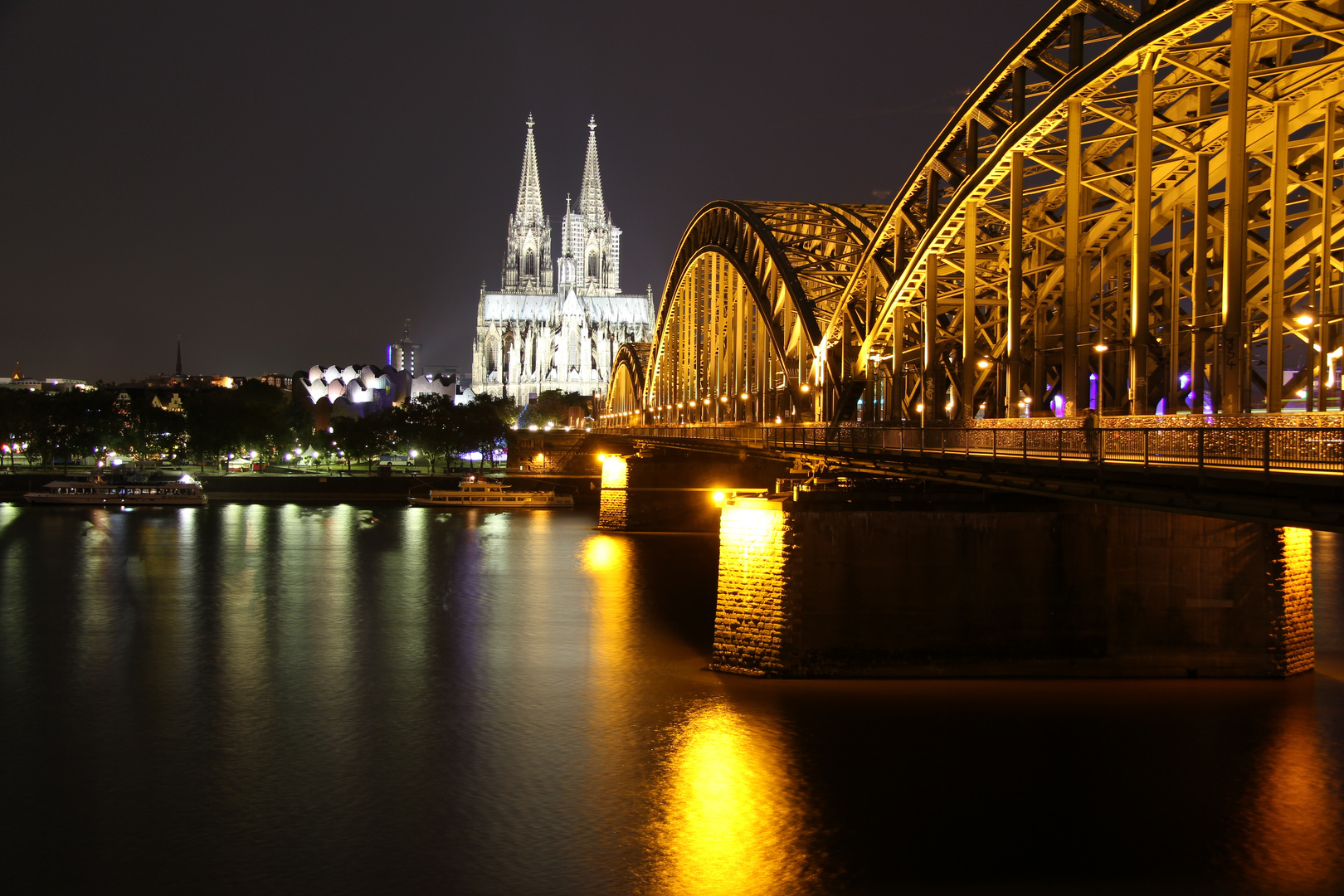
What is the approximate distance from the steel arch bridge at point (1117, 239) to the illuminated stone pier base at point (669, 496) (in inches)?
650

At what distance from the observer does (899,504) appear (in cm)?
2267

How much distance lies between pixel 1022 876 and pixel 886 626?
270 inches

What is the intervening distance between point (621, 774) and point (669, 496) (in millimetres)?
40760

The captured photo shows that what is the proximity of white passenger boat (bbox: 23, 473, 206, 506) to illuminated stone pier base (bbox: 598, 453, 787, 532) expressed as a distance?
30740 mm

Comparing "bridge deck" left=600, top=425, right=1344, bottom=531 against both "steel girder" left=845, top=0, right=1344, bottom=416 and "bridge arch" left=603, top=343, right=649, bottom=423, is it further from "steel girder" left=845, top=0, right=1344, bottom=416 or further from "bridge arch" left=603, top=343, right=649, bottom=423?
"bridge arch" left=603, top=343, right=649, bottom=423

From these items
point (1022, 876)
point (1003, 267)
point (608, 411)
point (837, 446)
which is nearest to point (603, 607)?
point (837, 446)

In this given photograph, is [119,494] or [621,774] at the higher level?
[119,494]

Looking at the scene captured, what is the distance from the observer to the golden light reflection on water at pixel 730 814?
1606cm

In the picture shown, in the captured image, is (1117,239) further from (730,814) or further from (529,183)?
(529,183)

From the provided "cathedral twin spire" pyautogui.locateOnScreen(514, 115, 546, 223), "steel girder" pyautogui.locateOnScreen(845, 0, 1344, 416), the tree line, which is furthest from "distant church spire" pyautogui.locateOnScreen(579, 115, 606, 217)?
"steel girder" pyautogui.locateOnScreen(845, 0, 1344, 416)

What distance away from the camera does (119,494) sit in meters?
75.8

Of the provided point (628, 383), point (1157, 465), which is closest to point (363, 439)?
point (628, 383)

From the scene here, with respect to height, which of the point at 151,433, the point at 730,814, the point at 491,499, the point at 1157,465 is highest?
the point at 151,433

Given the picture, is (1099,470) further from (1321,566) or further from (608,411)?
(608,411)
